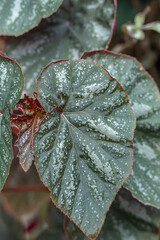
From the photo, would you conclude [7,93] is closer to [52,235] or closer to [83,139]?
[83,139]

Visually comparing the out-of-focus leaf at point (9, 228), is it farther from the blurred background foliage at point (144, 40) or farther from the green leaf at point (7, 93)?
the blurred background foliage at point (144, 40)

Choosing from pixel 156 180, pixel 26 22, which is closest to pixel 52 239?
pixel 156 180

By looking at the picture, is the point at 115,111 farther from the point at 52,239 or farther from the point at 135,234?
the point at 52,239

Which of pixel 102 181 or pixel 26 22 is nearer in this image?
pixel 102 181

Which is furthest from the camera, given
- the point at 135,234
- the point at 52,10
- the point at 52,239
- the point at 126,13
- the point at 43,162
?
the point at 126,13

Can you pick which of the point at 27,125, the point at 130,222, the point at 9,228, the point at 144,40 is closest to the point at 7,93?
the point at 27,125

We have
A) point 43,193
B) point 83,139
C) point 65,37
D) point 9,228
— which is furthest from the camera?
point 43,193

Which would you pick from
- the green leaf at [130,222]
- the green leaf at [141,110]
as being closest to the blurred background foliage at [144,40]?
the green leaf at [141,110]
